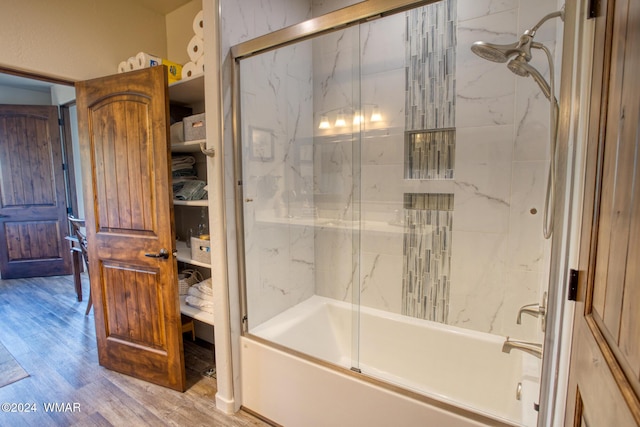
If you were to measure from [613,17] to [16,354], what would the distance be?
3.73m

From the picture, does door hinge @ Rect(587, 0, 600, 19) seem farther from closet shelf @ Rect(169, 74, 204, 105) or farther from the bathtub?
closet shelf @ Rect(169, 74, 204, 105)

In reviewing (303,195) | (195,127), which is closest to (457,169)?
(303,195)

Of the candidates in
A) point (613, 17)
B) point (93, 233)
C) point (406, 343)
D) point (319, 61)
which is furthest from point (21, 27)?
point (406, 343)

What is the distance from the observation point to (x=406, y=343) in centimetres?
207

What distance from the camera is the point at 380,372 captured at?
6.73 ft

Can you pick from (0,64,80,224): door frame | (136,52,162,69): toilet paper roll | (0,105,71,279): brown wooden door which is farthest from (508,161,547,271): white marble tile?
(0,105,71,279): brown wooden door

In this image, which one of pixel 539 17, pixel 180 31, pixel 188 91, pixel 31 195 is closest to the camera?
pixel 539 17

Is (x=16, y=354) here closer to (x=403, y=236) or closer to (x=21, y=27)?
(x=21, y=27)

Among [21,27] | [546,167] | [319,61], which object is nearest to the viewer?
[546,167]

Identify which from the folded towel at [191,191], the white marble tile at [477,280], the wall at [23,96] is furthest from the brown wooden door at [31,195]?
the white marble tile at [477,280]

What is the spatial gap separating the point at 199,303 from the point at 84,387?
0.90 m

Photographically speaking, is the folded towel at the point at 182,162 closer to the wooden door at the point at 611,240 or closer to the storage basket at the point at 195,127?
the storage basket at the point at 195,127

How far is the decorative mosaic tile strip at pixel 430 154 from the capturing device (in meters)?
1.92

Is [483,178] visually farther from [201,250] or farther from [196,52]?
[196,52]
